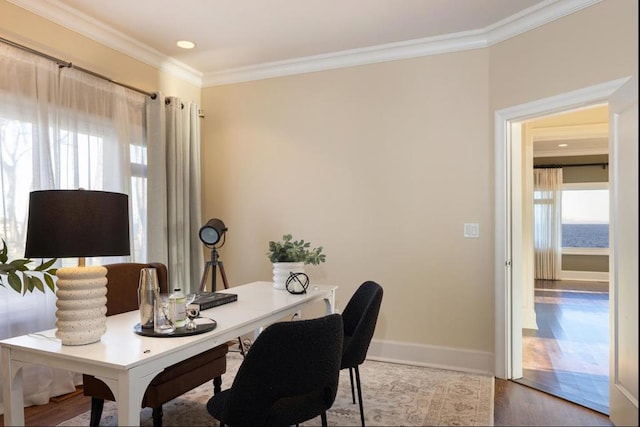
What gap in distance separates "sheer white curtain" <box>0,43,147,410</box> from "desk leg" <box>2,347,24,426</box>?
1.07 metres

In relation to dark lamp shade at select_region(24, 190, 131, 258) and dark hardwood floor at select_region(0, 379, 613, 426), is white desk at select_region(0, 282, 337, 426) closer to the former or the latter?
dark lamp shade at select_region(24, 190, 131, 258)

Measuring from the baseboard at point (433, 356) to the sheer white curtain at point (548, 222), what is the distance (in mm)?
6478

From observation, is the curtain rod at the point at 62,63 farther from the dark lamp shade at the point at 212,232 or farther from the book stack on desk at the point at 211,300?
the book stack on desk at the point at 211,300

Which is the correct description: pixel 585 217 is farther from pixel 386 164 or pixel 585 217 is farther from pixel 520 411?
pixel 520 411

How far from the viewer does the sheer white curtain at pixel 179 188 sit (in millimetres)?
3598

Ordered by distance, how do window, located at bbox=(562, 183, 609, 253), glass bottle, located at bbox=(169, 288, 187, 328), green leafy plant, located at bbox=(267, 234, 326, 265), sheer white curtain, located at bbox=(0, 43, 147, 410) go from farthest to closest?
window, located at bbox=(562, 183, 609, 253) < green leafy plant, located at bbox=(267, 234, 326, 265) < sheer white curtain, located at bbox=(0, 43, 147, 410) < glass bottle, located at bbox=(169, 288, 187, 328)

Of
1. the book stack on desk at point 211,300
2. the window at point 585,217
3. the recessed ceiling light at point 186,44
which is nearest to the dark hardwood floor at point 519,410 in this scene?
the book stack on desk at point 211,300

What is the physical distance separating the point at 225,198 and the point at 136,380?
2.85m

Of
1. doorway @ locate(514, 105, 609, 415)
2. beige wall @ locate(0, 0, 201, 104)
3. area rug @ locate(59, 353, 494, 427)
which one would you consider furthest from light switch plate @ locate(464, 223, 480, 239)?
beige wall @ locate(0, 0, 201, 104)

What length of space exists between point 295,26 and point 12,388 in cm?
279

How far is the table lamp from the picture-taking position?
5.24 ft

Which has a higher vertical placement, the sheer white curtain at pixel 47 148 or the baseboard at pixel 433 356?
the sheer white curtain at pixel 47 148

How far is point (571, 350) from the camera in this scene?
396 centimetres

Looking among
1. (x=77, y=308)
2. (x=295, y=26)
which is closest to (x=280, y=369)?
(x=77, y=308)
